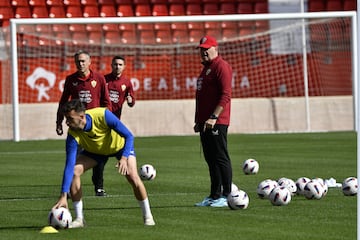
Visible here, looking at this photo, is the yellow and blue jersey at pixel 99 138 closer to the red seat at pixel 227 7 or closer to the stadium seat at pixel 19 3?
the stadium seat at pixel 19 3

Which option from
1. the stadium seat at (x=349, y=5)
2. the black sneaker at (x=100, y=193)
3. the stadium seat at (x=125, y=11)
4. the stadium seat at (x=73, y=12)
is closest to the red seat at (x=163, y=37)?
the stadium seat at (x=125, y=11)

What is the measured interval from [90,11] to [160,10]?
2419 millimetres

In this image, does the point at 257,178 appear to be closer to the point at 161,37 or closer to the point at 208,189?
the point at 208,189

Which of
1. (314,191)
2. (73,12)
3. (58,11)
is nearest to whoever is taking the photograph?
(314,191)

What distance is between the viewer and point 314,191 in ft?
44.1

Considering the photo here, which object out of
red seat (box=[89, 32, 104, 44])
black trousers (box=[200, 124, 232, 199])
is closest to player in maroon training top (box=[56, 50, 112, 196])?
black trousers (box=[200, 124, 232, 199])

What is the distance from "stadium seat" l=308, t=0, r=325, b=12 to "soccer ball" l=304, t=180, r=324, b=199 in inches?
870

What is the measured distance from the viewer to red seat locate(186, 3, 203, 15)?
34.6 metres

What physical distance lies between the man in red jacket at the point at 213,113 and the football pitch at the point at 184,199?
411mm

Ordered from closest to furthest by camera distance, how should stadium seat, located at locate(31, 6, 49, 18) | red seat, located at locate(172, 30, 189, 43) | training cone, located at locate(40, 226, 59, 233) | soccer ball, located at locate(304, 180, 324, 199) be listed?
training cone, located at locate(40, 226, 59, 233)
soccer ball, located at locate(304, 180, 324, 199)
red seat, located at locate(172, 30, 189, 43)
stadium seat, located at locate(31, 6, 49, 18)

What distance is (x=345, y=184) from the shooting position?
1378cm

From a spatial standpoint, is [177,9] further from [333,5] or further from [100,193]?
[100,193]

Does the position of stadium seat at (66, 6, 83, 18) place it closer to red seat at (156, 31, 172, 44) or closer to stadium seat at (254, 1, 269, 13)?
red seat at (156, 31, 172, 44)

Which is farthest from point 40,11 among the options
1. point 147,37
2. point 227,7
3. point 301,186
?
point 301,186
